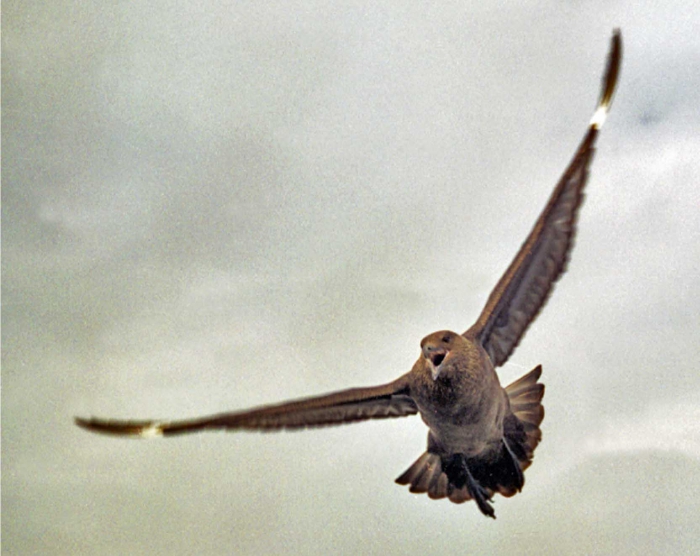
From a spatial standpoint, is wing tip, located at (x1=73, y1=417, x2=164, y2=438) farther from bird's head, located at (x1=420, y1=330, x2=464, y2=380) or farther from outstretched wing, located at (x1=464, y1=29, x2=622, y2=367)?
outstretched wing, located at (x1=464, y1=29, x2=622, y2=367)

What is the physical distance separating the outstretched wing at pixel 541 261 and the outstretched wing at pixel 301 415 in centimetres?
103

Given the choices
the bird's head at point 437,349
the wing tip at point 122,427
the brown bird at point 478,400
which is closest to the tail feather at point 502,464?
the brown bird at point 478,400

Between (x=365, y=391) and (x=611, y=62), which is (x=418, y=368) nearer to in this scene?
(x=365, y=391)

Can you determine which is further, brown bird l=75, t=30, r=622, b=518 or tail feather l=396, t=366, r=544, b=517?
tail feather l=396, t=366, r=544, b=517

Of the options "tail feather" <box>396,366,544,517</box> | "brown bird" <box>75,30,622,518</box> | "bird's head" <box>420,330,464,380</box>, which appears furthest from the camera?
"tail feather" <box>396,366,544,517</box>

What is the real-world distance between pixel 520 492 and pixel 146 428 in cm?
381

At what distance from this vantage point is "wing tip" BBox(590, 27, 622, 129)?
627 cm

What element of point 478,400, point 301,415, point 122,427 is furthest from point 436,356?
point 122,427

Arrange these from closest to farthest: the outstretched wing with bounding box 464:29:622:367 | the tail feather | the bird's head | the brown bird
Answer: the bird's head < the brown bird < the outstretched wing with bounding box 464:29:622:367 < the tail feather

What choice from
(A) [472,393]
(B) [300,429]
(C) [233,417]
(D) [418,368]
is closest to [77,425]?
(C) [233,417]

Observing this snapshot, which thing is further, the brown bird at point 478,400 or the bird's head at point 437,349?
the brown bird at point 478,400

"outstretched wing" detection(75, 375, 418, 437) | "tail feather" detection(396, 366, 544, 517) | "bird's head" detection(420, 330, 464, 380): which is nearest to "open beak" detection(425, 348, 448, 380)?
"bird's head" detection(420, 330, 464, 380)

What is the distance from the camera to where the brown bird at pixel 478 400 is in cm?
598

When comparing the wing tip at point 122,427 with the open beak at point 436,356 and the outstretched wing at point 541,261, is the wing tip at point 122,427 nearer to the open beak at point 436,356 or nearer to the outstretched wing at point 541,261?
the open beak at point 436,356
